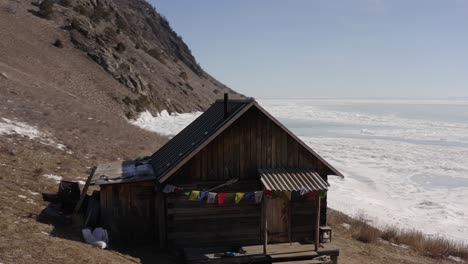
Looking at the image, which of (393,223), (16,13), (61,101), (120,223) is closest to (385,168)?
(393,223)

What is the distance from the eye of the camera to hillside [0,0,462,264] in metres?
11.9

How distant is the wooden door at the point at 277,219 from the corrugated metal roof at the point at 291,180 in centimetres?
94

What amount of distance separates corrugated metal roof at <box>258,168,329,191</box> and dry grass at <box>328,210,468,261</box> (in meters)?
5.87

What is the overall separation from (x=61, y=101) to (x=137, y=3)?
81.1m

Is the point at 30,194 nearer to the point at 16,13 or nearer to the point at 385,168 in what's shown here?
the point at 385,168

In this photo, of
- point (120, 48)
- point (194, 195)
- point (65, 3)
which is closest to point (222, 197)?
point (194, 195)

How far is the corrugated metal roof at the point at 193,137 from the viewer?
544 inches

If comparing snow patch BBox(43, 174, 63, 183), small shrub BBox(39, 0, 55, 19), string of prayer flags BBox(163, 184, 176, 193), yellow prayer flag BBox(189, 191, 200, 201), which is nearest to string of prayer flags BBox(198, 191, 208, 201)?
yellow prayer flag BBox(189, 191, 200, 201)

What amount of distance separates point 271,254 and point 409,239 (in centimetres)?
877

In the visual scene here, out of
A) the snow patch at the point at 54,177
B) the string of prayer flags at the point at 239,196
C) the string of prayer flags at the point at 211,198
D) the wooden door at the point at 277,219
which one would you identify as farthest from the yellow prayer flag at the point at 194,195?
the snow patch at the point at 54,177

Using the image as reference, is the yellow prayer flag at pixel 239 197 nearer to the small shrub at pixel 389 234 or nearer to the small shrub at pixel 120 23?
the small shrub at pixel 389 234

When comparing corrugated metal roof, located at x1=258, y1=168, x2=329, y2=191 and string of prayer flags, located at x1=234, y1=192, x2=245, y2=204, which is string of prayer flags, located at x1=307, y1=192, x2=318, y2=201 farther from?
string of prayer flags, located at x1=234, y1=192, x2=245, y2=204

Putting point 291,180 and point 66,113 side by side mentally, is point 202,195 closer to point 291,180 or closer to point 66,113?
point 291,180

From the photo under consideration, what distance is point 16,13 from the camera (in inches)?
1753
